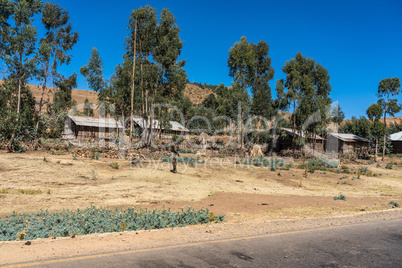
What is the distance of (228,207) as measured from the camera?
42.6 ft

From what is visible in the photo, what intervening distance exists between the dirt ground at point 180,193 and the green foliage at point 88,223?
19.6 inches

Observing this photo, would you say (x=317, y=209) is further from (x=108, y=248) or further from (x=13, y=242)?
(x=13, y=242)

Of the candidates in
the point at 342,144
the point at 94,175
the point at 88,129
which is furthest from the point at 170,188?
the point at 342,144

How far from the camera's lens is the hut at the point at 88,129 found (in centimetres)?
4456

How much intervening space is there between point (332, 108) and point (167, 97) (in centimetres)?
2664

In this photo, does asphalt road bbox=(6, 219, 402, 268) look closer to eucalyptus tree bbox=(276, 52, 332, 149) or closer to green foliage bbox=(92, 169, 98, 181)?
green foliage bbox=(92, 169, 98, 181)

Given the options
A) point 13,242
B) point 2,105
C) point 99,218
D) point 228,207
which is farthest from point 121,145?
point 13,242

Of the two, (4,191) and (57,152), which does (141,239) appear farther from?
(57,152)

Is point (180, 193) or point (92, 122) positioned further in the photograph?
point (92, 122)

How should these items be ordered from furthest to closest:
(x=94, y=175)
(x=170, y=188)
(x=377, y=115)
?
(x=377, y=115) → (x=94, y=175) → (x=170, y=188)

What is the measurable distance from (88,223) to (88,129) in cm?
4007

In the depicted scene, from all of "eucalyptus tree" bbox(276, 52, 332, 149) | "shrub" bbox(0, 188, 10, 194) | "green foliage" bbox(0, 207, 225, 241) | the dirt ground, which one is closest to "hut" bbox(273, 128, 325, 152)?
"eucalyptus tree" bbox(276, 52, 332, 149)

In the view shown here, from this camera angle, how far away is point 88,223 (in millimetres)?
8211

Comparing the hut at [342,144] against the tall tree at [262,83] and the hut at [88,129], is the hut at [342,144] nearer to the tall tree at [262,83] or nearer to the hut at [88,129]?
the tall tree at [262,83]
